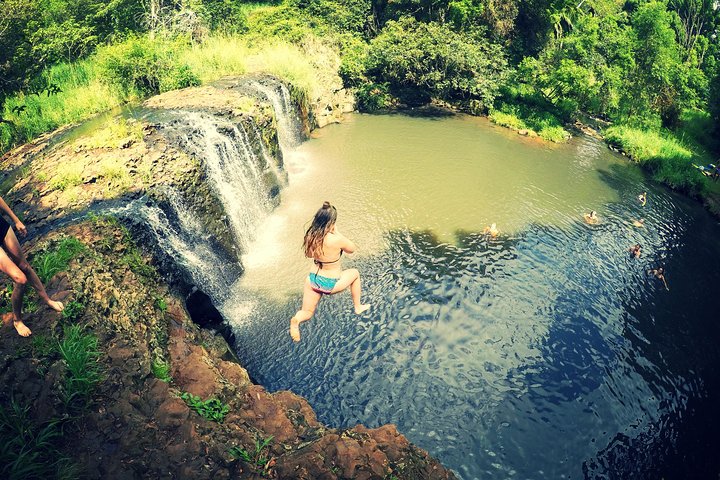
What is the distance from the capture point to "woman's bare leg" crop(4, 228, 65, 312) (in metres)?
4.89

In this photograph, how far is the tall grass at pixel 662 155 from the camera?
18.3 meters

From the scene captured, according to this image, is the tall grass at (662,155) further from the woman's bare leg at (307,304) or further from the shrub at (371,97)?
the woman's bare leg at (307,304)

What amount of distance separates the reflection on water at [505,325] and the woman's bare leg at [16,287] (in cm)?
446

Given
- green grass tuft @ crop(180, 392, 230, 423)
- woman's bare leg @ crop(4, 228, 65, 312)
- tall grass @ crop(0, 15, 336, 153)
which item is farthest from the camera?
tall grass @ crop(0, 15, 336, 153)

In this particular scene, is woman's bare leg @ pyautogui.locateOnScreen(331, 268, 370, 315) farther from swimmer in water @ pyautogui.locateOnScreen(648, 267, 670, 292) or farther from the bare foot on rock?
swimmer in water @ pyautogui.locateOnScreen(648, 267, 670, 292)

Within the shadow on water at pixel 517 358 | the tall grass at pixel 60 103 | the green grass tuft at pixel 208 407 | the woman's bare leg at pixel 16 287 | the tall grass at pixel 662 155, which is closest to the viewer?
the woman's bare leg at pixel 16 287

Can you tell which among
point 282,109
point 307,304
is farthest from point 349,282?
point 282,109

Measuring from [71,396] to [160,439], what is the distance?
1.13 meters

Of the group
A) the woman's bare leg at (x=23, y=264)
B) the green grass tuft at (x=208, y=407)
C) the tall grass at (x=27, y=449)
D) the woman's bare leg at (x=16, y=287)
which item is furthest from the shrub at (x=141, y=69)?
the tall grass at (x=27, y=449)

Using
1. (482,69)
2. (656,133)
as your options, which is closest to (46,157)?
(482,69)

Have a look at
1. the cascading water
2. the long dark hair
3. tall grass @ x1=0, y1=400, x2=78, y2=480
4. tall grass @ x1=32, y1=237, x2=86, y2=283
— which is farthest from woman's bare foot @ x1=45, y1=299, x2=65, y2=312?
the long dark hair

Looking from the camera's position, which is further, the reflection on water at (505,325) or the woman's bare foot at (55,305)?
the reflection on water at (505,325)

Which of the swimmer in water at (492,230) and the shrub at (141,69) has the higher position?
the shrub at (141,69)

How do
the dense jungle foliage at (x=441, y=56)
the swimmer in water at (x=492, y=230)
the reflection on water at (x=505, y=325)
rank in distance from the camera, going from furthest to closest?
the dense jungle foliage at (x=441, y=56) → the swimmer in water at (x=492, y=230) → the reflection on water at (x=505, y=325)
